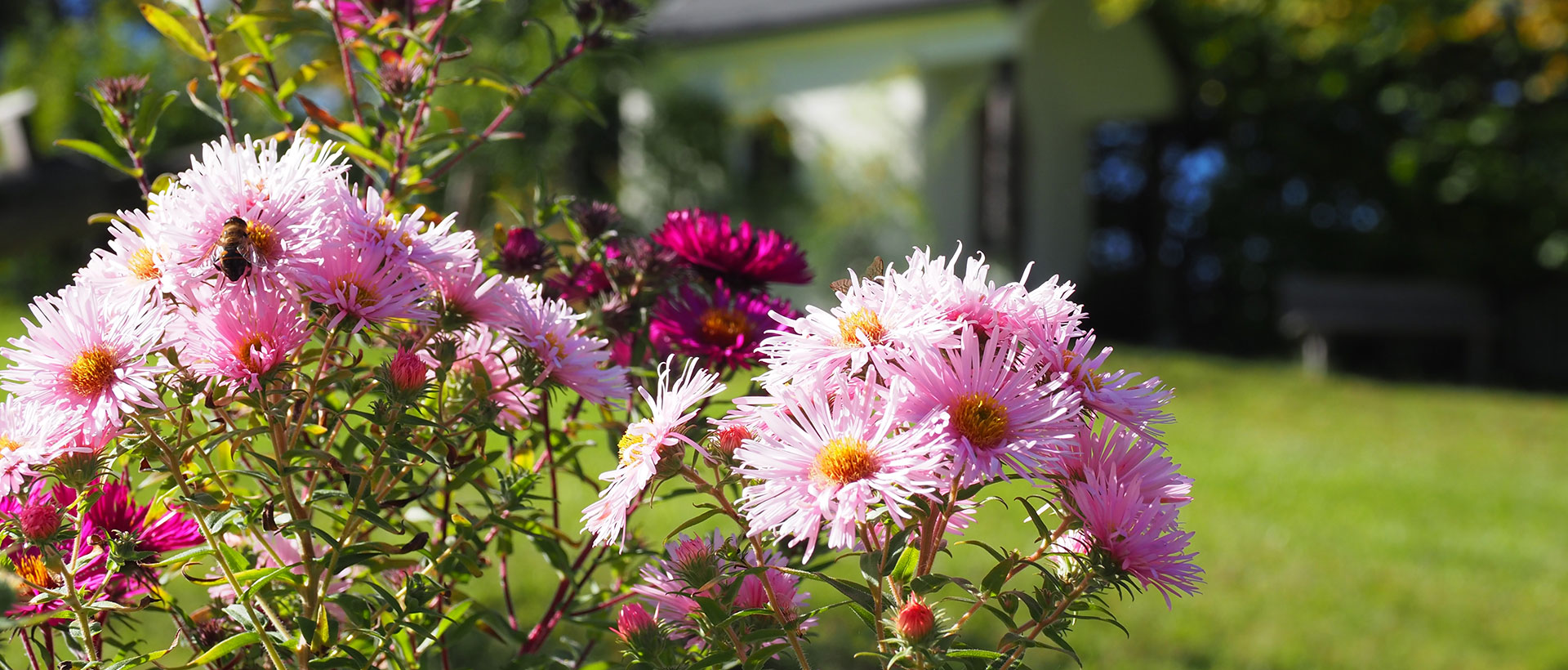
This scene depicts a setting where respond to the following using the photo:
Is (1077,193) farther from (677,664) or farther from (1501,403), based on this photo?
(677,664)

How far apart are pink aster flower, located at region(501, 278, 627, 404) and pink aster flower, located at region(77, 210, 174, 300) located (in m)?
0.26

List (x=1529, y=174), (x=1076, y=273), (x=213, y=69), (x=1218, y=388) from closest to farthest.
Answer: (x=213, y=69) < (x=1218, y=388) < (x=1529, y=174) < (x=1076, y=273)

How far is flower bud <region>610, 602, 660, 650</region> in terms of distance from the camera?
0.93 m

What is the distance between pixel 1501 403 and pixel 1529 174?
3.35 metres

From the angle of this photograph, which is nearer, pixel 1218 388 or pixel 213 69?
pixel 213 69

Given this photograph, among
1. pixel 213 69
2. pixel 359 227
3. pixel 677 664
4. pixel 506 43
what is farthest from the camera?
pixel 506 43

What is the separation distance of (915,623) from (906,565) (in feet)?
0.23

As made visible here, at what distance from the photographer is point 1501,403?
8016 mm

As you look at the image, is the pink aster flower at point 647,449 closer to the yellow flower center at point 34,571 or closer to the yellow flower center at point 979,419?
the yellow flower center at point 979,419

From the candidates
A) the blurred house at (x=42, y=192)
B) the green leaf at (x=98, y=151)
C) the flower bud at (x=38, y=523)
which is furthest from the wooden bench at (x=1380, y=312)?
the flower bud at (x=38, y=523)

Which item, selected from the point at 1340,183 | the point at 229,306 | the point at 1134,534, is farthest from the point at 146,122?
the point at 1340,183

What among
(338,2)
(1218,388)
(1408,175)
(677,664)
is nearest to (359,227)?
(677,664)

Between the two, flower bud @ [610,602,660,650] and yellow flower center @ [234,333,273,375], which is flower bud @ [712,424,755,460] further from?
yellow flower center @ [234,333,273,375]

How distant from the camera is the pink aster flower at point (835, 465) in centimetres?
74
